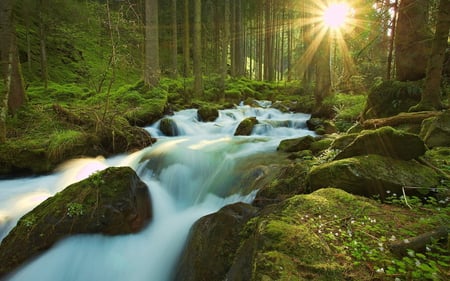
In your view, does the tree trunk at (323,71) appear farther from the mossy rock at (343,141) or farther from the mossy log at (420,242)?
the mossy log at (420,242)

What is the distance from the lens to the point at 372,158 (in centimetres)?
357

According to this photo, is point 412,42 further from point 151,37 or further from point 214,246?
point 151,37

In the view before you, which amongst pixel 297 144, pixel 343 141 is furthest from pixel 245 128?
pixel 343 141

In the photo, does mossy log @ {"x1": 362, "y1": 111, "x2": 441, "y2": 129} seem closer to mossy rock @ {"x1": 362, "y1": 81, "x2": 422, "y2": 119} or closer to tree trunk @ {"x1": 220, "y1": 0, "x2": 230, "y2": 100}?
mossy rock @ {"x1": 362, "y1": 81, "x2": 422, "y2": 119}

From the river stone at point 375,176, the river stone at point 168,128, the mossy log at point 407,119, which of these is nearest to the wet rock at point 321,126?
the mossy log at point 407,119

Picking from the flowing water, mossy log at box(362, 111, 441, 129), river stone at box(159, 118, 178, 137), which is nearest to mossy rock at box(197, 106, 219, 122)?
the flowing water

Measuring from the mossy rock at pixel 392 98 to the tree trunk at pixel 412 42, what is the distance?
0.55m

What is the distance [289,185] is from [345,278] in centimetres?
257

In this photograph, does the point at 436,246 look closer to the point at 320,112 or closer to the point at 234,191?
the point at 234,191

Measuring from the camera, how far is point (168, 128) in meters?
10.4

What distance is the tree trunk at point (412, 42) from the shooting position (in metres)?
6.92

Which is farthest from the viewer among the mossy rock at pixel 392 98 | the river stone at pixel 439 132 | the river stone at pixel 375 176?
the mossy rock at pixel 392 98

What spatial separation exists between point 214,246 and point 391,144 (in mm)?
2720

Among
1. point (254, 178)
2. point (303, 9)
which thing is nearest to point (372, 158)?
point (254, 178)
